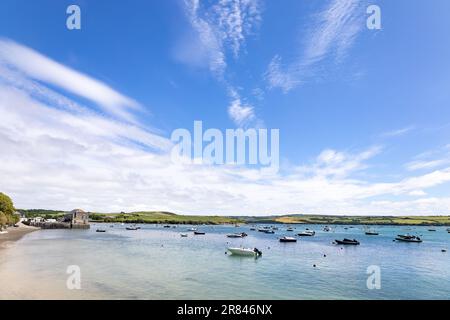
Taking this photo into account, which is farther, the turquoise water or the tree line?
the tree line

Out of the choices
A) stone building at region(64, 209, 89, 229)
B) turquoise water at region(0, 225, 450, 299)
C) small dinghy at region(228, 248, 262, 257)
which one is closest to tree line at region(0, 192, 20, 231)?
turquoise water at region(0, 225, 450, 299)

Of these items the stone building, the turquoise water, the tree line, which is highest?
the tree line

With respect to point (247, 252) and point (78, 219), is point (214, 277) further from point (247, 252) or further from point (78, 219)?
point (78, 219)

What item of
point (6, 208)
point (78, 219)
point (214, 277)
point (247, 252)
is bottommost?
point (214, 277)

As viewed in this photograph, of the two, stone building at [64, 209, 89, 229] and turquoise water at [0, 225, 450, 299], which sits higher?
stone building at [64, 209, 89, 229]

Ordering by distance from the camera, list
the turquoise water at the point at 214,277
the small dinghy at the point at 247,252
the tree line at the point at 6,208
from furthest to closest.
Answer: the tree line at the point at 6,208 < the small dinghy at the point at 247,252 < the turquoise water at the point at 214,277

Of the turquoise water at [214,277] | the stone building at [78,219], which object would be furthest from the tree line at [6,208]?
the stone building at [78,219]

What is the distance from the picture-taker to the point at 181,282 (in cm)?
4288

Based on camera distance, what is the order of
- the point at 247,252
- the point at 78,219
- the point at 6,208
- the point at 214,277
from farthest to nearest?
the point at 78,219 → the point at 6,208 → the point at 247,252 → the point at 214,277

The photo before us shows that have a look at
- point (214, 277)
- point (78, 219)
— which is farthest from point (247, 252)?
point (78, 219)

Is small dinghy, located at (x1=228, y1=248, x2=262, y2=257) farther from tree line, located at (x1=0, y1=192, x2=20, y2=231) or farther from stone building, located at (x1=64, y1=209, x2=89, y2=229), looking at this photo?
stone building, located at (x1=64, y1=209, x2=89, y2=229)

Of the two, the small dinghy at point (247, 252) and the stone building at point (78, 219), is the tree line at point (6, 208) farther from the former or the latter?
the small dinghy at point (247, 252)
